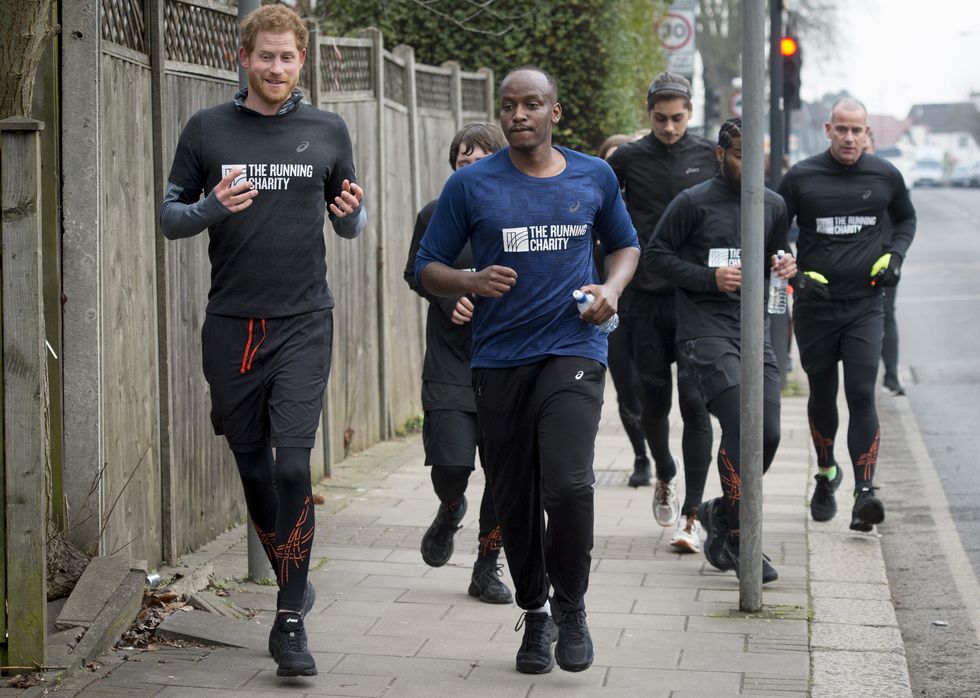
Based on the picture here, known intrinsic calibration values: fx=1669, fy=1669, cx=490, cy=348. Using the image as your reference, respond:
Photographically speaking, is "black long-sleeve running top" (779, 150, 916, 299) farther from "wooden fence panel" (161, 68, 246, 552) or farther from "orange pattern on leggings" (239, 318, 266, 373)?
"orange pattern on leggings" (239, 318, 266, 373)

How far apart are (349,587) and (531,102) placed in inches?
93.0

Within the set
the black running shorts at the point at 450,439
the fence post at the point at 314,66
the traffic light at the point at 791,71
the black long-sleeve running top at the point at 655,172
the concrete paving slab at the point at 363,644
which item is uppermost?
the traffic light at the point at 791,71

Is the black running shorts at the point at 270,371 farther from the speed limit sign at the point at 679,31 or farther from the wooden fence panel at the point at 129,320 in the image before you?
the speed limit sign at the point at 679,31

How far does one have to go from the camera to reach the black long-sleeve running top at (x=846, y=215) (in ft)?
25.5

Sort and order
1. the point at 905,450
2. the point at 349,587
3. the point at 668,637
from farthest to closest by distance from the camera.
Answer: the point at 905,450
the point at 349,587
the point at 668,637

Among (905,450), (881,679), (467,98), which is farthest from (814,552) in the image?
(467,98)

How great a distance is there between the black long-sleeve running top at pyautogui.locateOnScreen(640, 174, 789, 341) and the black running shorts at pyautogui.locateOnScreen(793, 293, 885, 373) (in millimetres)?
927

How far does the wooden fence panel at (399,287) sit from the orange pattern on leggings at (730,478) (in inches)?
171

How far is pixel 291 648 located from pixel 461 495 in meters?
1.34

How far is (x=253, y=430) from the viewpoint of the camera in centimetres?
537

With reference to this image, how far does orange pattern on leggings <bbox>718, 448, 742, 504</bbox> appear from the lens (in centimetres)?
654

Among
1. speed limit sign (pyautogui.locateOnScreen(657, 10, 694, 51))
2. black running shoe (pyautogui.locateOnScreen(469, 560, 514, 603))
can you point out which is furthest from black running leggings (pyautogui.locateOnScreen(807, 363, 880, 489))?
speed limit sign (pyautogui.locateOnScreen(657, 10, 694, 51))

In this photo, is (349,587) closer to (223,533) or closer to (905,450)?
(223,533)

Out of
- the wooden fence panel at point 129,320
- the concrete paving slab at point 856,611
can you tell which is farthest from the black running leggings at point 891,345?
the wooden fence panel at point 129,320
